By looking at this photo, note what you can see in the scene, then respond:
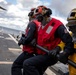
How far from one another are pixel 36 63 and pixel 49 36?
558 mm

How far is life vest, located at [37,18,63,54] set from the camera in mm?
5344

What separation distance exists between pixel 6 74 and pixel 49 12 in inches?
170

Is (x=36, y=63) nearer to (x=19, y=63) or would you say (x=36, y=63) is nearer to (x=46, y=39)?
(x=46, y=39)

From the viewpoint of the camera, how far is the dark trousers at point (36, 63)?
201 inches

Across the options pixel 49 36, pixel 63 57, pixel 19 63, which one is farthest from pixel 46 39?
pixel 19 63

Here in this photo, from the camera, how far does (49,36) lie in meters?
5.35

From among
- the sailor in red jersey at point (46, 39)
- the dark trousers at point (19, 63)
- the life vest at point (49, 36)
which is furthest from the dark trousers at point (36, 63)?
the dark trousers at point (19, 63)

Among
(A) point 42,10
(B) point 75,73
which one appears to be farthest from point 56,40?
(B) point 75,73

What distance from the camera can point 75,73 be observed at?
4.69m

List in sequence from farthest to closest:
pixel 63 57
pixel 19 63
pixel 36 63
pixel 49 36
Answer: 1. pixel 19 63
2. pixel 49 36
3. pixel 36 63
4. pixel 63 57

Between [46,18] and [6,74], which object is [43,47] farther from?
[6,74]

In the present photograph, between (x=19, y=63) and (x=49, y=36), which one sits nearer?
(x=49, y=36)

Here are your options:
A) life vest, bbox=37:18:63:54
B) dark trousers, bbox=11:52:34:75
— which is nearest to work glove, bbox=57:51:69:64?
life vest, bbox=37:18:63:54

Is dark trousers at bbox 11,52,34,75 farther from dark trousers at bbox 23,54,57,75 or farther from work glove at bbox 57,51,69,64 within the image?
work glove at bbox 57,51,69,64
